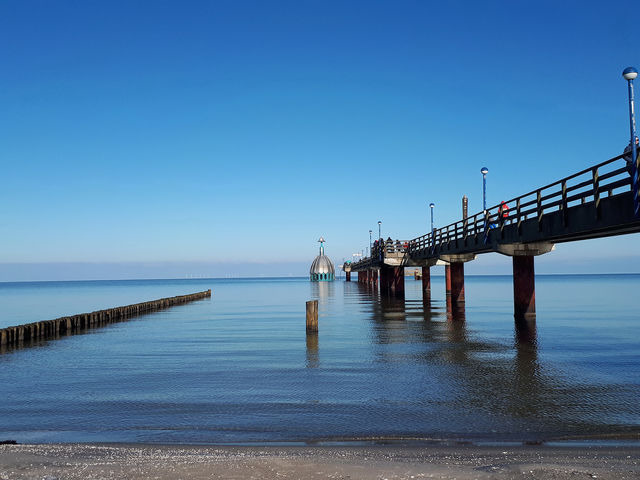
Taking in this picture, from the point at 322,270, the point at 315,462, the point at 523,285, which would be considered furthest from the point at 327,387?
the point at 322,270

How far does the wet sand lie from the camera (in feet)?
25.3

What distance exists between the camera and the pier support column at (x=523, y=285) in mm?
30672

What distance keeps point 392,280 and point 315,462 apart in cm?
5948

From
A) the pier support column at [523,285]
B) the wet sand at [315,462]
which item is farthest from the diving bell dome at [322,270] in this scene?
the wet sand at [315,462]

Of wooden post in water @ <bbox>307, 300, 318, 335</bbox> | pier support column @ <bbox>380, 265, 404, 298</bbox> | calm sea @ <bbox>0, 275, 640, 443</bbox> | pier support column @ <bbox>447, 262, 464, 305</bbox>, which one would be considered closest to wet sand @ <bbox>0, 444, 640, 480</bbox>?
calm sea @ <bbox>0, 275, 640, 443</bbox>

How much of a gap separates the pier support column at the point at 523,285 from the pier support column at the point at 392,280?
2662cm

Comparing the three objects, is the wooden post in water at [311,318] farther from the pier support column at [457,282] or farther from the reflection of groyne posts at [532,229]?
the pier support column at [457,282]

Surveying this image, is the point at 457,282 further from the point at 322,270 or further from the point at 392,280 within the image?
the point at 322,270

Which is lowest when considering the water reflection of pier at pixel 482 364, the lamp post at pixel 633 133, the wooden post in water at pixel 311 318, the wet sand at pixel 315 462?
the water reflection of pier at pixel 482 364

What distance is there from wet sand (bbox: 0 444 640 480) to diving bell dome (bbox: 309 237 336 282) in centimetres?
16063

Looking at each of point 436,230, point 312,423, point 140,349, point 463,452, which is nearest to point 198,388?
point 312,423

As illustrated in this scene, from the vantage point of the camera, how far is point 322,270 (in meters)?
172

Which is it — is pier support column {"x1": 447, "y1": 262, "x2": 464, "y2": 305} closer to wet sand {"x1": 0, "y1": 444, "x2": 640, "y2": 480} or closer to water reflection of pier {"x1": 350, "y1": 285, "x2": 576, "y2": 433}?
water reflection of pier {"x1": 350, "y1": 285, "x2": 576, "y2": 433}

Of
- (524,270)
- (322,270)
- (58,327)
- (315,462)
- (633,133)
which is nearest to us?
(315,462)
